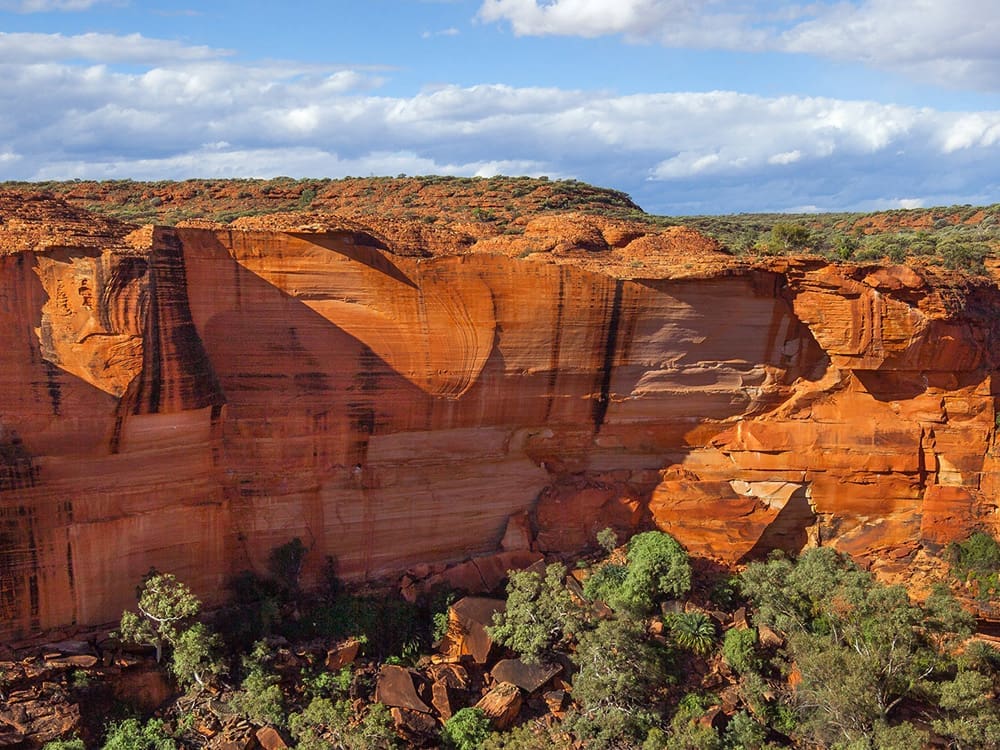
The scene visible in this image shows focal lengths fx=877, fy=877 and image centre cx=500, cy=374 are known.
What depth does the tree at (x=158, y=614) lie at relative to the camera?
56.6ft

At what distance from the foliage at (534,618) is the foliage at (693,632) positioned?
8.26 feet

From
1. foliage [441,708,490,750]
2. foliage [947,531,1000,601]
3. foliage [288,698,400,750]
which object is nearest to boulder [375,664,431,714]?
foliage [288,698,400,750]

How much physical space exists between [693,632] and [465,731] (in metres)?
6.05

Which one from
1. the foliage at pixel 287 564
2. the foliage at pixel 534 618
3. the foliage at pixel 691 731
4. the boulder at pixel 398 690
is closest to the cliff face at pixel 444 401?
the foliage at pixel 287 564

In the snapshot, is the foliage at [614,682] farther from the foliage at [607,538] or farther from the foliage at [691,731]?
the foliage at [607,538]

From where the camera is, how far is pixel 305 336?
1919cm

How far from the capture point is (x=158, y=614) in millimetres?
17406

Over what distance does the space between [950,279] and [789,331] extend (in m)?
4.07

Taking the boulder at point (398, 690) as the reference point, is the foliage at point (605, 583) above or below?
above

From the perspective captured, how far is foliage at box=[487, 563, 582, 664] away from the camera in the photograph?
62.7ft

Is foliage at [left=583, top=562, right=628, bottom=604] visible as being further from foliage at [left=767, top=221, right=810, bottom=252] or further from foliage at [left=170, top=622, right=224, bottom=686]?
foliage at [left=767, top=221, right=810, bottom=252]

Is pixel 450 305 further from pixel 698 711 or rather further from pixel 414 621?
pixel 698 711

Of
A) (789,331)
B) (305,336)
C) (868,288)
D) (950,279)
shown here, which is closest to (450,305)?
(305,336)

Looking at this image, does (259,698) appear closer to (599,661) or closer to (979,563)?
(599,661)
